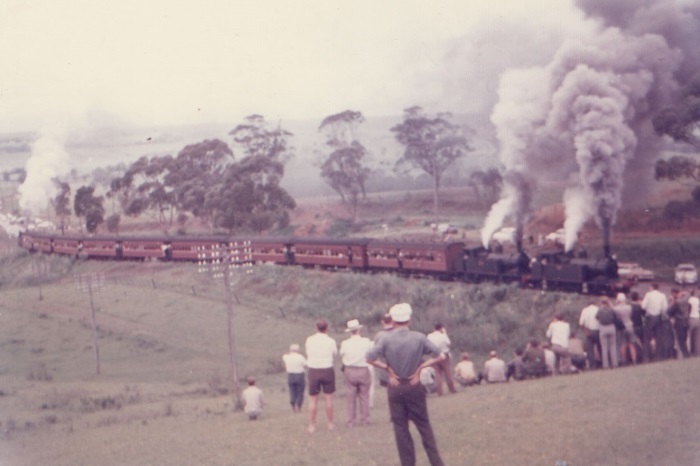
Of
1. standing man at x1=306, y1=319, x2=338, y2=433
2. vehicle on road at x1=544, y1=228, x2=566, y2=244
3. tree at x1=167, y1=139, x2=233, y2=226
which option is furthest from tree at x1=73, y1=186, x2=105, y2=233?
standing man at x1=306, y1=319, x2=338, y2=433

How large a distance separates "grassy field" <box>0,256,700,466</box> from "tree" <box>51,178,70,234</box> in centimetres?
277

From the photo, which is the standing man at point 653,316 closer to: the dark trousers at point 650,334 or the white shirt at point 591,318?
the dark trousers at point 650,334

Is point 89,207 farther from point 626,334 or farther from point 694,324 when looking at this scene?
point 694,324

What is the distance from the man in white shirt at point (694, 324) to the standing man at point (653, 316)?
1.39 feet

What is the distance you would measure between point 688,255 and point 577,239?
3.64m

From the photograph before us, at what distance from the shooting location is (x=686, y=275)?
2339 centimetres

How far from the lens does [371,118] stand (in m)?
32.8

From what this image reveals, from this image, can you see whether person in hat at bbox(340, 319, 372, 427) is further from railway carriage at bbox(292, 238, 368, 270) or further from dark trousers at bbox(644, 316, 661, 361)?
railway carriage at bbox(292, 238, 368, 270)

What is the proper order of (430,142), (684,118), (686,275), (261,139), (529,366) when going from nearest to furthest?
(529,366), (684,118), (686,275), (430,142), (261,139)

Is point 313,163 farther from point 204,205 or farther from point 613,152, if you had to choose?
point 613,152

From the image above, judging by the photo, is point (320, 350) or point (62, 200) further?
point (62, 200)

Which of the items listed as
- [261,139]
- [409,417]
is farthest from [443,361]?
[261,139]

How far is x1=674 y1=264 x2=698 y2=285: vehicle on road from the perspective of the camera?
23.2 m

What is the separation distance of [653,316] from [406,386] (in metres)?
7.69
